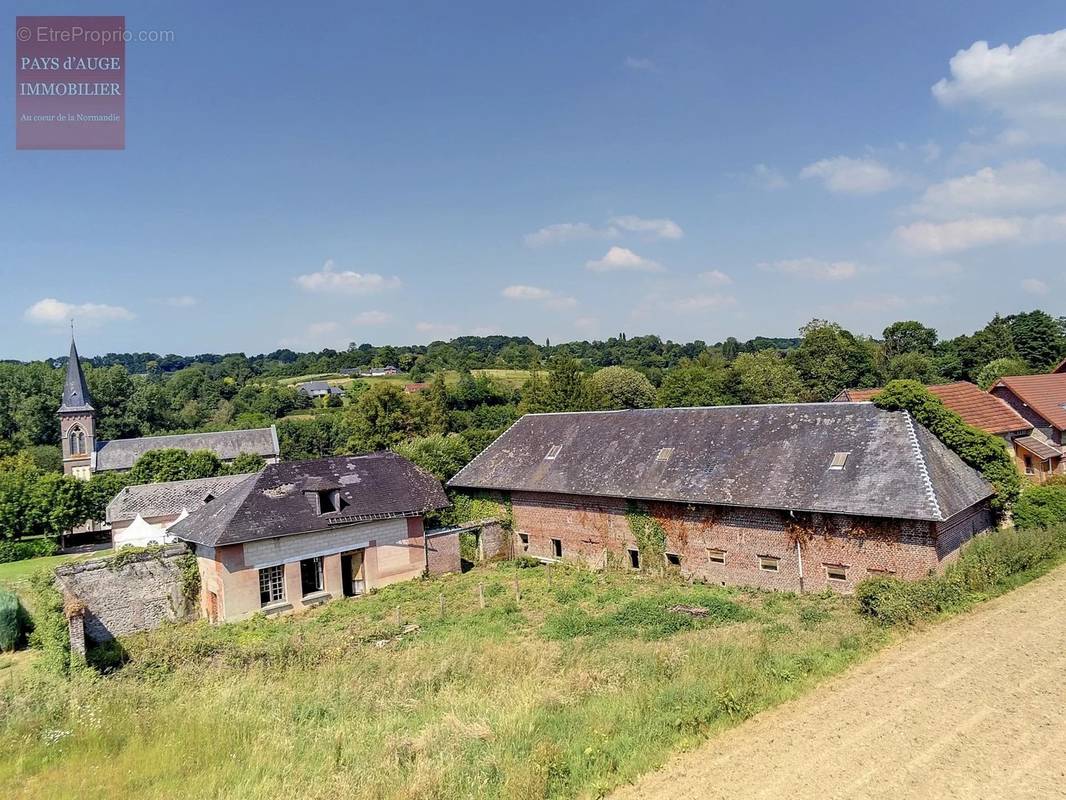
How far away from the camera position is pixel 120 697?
40.9 ft

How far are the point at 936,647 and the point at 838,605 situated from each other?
4.77 m

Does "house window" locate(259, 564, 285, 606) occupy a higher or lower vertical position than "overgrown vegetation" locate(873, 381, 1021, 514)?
lower

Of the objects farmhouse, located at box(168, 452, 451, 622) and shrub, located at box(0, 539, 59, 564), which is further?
shrub, located at box(0, 539, 59, 564)

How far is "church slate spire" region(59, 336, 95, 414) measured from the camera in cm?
5716

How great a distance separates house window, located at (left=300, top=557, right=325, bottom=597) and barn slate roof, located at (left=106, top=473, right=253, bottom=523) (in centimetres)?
1449

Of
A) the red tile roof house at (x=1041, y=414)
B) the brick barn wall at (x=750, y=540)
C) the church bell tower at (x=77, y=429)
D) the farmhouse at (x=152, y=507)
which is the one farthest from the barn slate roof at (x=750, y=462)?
the church bell tower at (x=77, y=429)

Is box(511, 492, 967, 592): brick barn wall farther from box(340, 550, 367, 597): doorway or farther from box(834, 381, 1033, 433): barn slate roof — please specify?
box(834, 381, 1033, 433): barn slate roof

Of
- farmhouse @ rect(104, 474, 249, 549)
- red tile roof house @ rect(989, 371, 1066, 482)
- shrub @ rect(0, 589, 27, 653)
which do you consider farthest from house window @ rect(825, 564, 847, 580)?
farmhouse @ rect(104, 474, 249, 549)

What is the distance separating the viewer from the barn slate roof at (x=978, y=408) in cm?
2670

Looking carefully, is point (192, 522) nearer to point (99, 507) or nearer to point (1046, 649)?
point (99, 507)

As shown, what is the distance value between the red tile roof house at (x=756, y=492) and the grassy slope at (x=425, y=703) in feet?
7.62

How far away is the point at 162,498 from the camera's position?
37312mm

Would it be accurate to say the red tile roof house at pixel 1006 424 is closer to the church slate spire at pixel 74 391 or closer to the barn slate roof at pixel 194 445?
the barn slate roof at pixel 194 445

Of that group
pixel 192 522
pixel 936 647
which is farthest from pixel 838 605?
pixel 192 522
